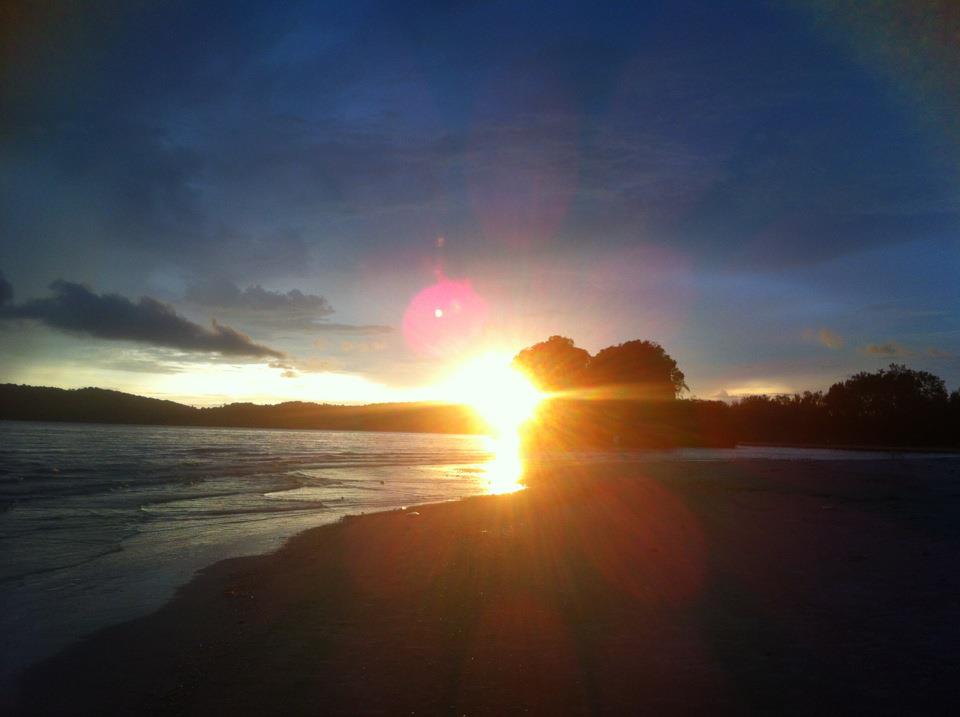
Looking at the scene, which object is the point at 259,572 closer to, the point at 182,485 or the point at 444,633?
the point at 444,633

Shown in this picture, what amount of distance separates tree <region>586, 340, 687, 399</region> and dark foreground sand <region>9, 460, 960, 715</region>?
77942 millimetres

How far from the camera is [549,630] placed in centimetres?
713

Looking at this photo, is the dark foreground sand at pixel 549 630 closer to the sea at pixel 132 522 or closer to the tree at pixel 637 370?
the sea at pixel 132 522

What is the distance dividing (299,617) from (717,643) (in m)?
4.85

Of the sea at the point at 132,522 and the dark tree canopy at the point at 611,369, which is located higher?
the dark tree canopy at the point at 611,369

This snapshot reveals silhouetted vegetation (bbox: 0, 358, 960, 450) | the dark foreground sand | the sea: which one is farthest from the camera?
silhouetted vegetation (bbox: 0, 358, 960, 450)

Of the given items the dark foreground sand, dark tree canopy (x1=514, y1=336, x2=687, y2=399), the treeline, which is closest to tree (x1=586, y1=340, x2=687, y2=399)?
dark tree canopy (x1=514, y1=336, x2=687, y2=399)

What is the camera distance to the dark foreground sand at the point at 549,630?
5398 mm

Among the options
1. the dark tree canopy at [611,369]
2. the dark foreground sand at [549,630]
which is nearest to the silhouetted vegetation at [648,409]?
the dark tree canopy at [611,369]

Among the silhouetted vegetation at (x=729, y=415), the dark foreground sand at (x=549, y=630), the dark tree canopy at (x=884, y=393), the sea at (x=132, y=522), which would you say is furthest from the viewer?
the dark tree canopy at (x=884, y=393)

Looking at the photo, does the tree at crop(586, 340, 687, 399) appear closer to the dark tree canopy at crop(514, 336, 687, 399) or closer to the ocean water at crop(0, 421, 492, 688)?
the dark tree canopy at crop(514, 336, 687, 399)

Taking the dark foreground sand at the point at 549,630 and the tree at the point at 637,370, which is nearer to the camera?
the dark foreground sand at the point at 549,630

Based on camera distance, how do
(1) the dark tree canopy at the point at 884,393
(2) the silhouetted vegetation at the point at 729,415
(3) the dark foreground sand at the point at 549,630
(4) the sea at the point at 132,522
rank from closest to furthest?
(3) the dark foreground sand at the point at 549,630, (4) the sea at the point at 132,522, (2) the silhouetted vegetation at the point at 729,415, (1) the dark tree canopy at the point at 884,393

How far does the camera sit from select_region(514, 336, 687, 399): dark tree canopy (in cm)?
9112
